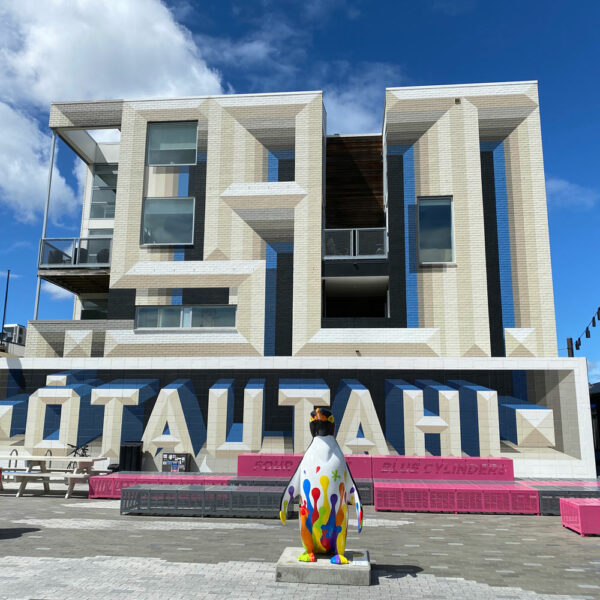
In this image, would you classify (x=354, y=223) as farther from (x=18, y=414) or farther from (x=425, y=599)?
(x=425, y=599)

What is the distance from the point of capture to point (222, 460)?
854 inches

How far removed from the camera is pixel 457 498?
14844 mm

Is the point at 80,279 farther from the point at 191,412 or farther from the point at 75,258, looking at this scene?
the point at 191,412

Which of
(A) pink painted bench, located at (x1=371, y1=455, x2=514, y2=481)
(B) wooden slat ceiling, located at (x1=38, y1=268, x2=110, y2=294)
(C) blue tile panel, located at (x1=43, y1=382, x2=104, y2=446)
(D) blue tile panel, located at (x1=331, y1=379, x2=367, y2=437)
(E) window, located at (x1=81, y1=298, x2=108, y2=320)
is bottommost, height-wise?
(A) pink painted bench, located at (x1=371, y1=455, x2=514, y2=481)

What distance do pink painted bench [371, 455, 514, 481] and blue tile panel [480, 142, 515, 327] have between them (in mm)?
6663

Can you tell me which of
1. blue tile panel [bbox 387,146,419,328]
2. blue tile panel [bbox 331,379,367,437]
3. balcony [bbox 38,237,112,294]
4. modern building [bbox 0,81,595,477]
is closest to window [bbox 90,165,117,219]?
modern building [bbox 0,81,595,477]

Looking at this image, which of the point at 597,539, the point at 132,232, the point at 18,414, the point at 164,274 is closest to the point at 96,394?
the point at 18,414

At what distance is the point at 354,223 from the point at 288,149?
5.76m

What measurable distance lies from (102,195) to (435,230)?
1799 cm

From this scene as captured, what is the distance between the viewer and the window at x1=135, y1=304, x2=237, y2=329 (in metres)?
23.8

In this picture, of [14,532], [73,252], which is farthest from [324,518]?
[73,252]

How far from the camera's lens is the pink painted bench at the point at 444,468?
1800cm

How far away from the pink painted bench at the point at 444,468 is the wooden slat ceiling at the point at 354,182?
43.5ft

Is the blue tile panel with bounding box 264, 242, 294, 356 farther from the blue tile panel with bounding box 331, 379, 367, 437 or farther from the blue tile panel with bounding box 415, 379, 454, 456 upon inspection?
the blue tile panel with bounding box 415, 379, 454, 456
